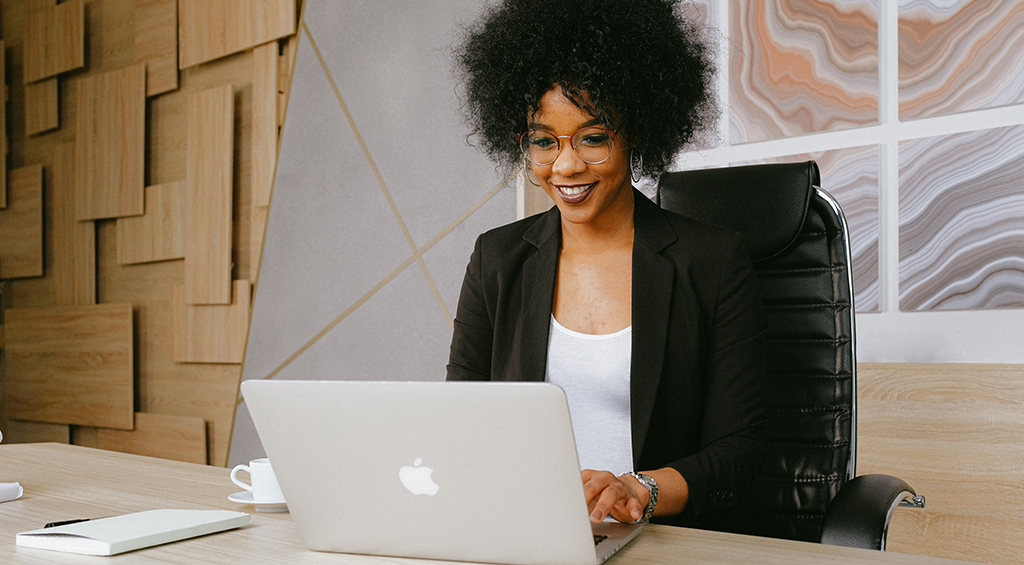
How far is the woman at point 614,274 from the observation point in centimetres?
142

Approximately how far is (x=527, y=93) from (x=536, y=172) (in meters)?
0.15

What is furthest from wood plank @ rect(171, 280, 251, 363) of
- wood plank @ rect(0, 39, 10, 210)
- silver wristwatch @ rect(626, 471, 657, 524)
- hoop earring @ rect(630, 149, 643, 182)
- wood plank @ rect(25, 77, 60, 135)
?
silver wristwatch @ rect(626, 471, 657, 524)

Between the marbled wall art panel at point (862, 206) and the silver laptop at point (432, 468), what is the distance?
150 cm

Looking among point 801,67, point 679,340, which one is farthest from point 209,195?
point 679,340

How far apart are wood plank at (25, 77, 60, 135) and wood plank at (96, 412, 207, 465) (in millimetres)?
1619

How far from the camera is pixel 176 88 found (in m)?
3.75

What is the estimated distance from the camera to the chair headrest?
1519 mm

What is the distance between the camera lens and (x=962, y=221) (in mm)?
1979

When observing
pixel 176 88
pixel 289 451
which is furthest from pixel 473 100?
pixel 176 88

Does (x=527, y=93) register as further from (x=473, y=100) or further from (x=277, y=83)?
(x=277, y=83)

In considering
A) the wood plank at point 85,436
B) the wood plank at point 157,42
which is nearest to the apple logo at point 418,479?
the wood plank at point 157,42

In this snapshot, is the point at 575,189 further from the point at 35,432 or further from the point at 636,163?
the point at 35,432

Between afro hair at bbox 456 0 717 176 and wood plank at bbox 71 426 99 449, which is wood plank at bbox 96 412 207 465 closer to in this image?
wood plank at bbox 71 426 99 449

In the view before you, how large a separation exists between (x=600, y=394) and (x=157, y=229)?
2.96 m
